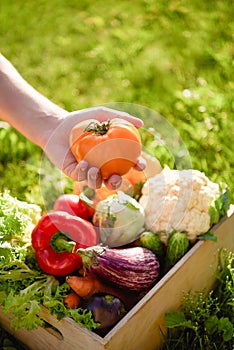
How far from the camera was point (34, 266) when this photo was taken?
6.69 feet

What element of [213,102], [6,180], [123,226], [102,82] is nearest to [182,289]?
[123,226]

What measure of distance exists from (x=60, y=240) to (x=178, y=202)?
48 cm

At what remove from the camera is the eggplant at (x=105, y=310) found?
178 centimetres

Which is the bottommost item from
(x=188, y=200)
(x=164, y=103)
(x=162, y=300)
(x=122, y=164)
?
(x=164, y=103)

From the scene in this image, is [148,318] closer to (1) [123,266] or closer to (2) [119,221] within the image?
(1) [123,266]

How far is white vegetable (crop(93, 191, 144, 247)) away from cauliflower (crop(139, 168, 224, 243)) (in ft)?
0.25

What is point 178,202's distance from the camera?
82.7 inches

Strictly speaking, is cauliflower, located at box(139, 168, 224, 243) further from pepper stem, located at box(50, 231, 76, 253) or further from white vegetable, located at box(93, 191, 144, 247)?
pepper stem, located at box(50, 231, 76, 253)

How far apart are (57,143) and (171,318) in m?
0.76

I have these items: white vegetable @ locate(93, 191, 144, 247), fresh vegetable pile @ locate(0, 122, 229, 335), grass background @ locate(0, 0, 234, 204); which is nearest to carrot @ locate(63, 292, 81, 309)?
fresh vegetable pile @ locate(0, 122, 229, 335)

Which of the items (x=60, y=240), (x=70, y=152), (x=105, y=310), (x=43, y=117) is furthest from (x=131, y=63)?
(x=105, y=310)

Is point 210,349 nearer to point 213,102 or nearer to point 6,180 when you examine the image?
point 6,180

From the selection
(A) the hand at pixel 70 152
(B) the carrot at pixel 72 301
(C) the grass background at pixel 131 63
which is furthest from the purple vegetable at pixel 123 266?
(C) the grass background at pixel 131 63

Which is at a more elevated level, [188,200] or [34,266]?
[188,200]
